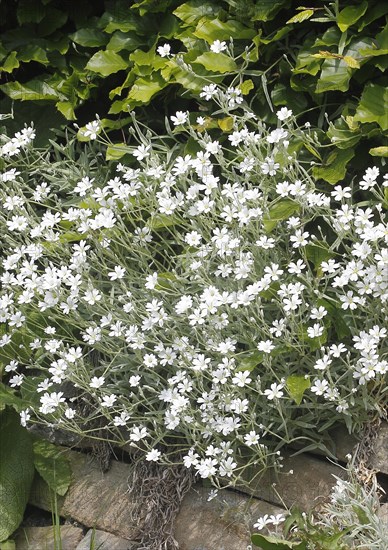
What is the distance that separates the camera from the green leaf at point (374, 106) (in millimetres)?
3105

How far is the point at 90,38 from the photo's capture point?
3.98 m

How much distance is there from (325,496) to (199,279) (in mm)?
825

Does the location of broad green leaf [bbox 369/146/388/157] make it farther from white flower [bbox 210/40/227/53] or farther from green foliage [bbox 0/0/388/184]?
white flower [bbox 210/40/227/53]

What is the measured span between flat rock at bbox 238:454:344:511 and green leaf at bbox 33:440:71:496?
0.75 meters

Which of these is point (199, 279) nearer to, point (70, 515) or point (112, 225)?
point (112, 225)

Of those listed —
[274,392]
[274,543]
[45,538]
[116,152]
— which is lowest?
[45,538]

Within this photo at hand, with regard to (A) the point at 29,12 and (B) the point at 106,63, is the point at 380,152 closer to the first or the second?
(B) the point at 106,63

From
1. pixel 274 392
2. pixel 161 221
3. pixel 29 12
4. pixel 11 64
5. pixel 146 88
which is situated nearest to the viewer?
pixel 274 392

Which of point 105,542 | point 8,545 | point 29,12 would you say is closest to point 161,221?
point 105,542

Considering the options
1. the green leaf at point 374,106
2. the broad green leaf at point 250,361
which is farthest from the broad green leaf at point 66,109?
the broad green leaf at point 250,361

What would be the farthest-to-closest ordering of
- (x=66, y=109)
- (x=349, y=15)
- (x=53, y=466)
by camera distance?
(x=66, y=109) → (x=53, y=466) → (x=349, y=15)

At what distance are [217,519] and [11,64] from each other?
7.14ft

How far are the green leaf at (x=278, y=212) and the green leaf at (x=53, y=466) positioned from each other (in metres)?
1.25

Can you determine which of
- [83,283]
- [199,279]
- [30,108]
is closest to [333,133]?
[199,279]
